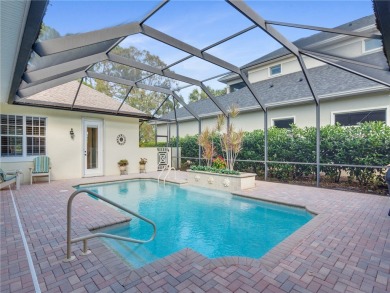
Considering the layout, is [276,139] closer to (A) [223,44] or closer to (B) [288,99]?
(B) [288,99]

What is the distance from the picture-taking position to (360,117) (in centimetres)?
1019

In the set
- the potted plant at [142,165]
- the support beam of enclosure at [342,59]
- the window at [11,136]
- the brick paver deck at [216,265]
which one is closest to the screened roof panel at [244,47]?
the support beam of enclosure at [342,59]

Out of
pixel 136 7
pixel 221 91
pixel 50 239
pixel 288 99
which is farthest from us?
pixel 221 91

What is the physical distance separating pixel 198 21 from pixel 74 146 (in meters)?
8.82

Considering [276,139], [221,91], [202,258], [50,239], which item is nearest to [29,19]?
[50,239]

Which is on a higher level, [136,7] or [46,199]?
[136,7]

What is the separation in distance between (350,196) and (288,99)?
625 cm

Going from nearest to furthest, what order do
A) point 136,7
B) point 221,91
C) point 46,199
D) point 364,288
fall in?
1. point 364,288
2. point 136,7
3. point 46,199
4. point 221,91

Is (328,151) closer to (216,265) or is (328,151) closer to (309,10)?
(309,10)

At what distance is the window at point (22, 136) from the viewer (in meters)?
9.59

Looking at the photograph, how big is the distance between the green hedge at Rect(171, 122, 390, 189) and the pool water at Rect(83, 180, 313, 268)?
12.3ft

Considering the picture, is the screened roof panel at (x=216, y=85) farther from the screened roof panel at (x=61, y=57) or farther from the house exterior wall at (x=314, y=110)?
the screened roof panel at (x=61, y=57)

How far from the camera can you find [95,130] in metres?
12.5

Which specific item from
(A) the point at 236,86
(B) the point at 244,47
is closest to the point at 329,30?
(B) the point at 244,47
